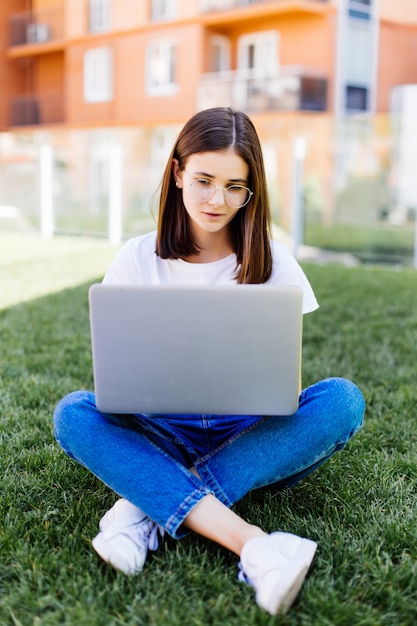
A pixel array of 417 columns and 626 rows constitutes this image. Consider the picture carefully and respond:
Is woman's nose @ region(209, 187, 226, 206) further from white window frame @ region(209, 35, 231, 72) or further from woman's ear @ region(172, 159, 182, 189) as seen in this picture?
white window frame @ region(209, 35, 231, 72)

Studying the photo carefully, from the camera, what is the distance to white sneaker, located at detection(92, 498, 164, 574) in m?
1.50

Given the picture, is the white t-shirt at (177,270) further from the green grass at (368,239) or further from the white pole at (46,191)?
the white pole at (46,191)

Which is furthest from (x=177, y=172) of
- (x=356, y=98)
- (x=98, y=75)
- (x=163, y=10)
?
(x=98, y=75)

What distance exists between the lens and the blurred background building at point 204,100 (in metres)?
7.55

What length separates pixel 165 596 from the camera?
1.42 m

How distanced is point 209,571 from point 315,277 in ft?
13.3

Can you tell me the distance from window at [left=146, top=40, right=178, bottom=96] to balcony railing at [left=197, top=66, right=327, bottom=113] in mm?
1179

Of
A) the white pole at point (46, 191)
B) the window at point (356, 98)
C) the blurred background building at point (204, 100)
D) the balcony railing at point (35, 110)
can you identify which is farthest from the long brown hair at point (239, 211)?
the balcony railing at point (35, 110)

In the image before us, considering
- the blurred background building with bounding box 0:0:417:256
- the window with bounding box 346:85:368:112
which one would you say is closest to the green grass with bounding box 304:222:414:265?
the blurred background building with bounding box 0:0:417:256

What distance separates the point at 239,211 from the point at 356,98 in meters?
14.6

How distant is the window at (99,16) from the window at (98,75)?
0.54 meters

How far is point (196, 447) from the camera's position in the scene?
1.78 metres

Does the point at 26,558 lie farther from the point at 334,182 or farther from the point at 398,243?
the point at 334,182

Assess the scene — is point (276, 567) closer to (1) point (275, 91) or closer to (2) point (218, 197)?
(2) point (218, 197)
